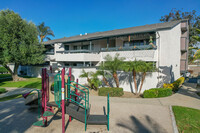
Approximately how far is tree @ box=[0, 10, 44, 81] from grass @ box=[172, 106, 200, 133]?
1889 cm

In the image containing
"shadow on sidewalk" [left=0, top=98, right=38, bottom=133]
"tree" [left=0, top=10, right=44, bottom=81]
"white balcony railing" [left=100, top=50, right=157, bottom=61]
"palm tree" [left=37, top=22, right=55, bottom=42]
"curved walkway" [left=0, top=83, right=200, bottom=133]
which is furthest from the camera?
"palm tree" [left=37, top=22, right=55, bottom=42]

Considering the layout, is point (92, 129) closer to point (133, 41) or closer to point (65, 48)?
point (133, 41)

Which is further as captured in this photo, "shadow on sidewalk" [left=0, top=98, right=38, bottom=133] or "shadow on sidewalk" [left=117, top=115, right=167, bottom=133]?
"shadow on sidewalk" [left=0, top=98, right=38, bottom=133]

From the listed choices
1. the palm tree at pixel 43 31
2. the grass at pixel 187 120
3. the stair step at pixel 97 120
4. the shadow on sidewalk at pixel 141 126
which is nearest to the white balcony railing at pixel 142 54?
the grass at pixel 187 120

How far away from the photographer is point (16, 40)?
56.5 feet

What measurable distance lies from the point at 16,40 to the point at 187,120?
20464 mm

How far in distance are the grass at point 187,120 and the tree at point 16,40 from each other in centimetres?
1889

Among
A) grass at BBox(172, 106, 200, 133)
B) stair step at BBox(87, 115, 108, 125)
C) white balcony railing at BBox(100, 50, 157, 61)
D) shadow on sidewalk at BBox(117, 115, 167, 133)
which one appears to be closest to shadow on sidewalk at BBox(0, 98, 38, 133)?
stair step at BBox(87, 115, 108, 125)

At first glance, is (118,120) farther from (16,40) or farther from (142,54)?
(16,40)

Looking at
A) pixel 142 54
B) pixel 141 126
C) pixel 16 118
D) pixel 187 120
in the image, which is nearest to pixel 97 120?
pixel 141 126

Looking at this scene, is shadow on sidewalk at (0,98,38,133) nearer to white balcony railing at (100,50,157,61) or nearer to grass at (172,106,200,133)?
grass at (172,106,200,133)

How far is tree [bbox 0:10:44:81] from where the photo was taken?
16.6 meters

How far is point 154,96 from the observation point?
1021 centimetres

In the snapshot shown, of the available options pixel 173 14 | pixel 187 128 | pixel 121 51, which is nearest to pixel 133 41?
pixel 121 51
